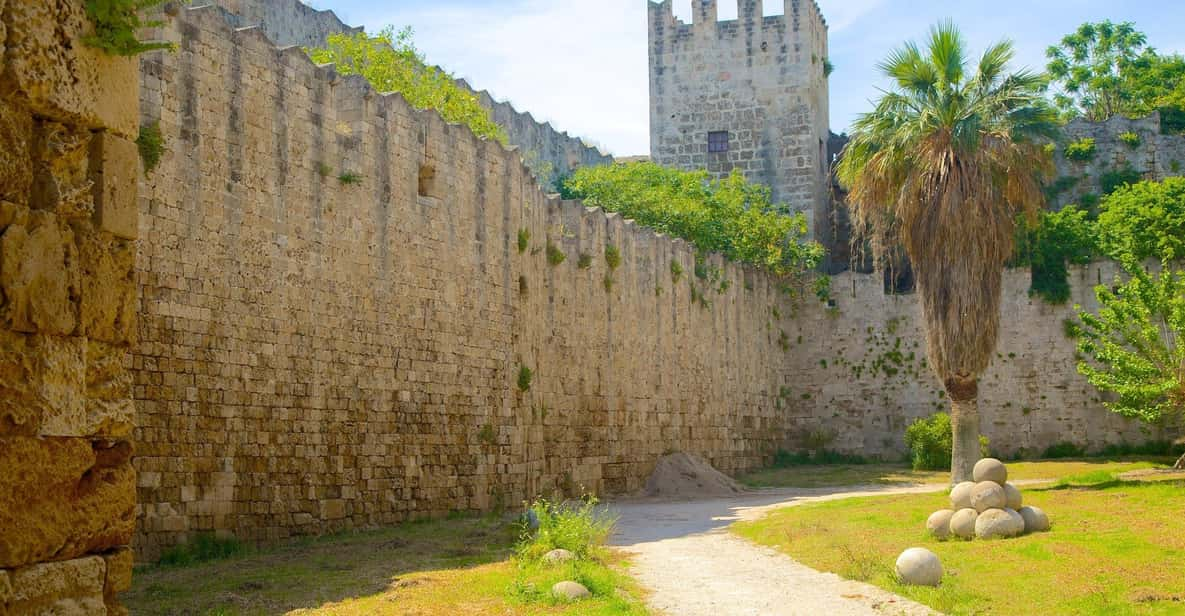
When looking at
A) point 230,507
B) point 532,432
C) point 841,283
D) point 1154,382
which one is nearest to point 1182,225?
point 841,283

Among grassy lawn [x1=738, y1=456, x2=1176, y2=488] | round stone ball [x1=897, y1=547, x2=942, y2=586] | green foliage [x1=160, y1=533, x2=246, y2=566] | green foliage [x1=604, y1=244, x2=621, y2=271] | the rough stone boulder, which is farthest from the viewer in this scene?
grassy lawn [x1=738, y1=456, x2=1176, y2=488]

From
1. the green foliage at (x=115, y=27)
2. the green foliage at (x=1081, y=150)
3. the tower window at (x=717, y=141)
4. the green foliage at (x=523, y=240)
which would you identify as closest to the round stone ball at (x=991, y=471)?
the green foliage at (x=523, y=240)

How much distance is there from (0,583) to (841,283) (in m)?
29.7

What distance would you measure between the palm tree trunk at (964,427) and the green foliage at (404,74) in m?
12.2

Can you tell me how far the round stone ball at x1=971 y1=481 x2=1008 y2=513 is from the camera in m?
13.3

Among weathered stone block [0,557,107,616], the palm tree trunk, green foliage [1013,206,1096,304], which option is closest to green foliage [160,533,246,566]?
weathered stone block [0,557,107,616]

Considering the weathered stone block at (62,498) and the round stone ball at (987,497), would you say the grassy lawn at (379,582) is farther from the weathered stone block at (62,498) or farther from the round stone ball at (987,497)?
the weathered stone block at (62,498)

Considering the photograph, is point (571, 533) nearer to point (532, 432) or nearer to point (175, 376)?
point (175, 376)

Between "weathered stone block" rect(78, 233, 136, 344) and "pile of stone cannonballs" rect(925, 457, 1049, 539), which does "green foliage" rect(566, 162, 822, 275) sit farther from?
"weathered stone block" rect(78, 233, 136, 344)

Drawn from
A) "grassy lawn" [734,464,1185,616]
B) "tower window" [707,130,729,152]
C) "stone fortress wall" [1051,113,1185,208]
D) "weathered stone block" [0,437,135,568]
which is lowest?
"grassy lawn" [734,464,1185,616]

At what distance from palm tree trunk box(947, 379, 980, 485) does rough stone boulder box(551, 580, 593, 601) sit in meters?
11.1

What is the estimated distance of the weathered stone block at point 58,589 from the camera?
186 inches

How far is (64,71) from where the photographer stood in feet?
16.6

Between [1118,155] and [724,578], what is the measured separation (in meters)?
29.4
